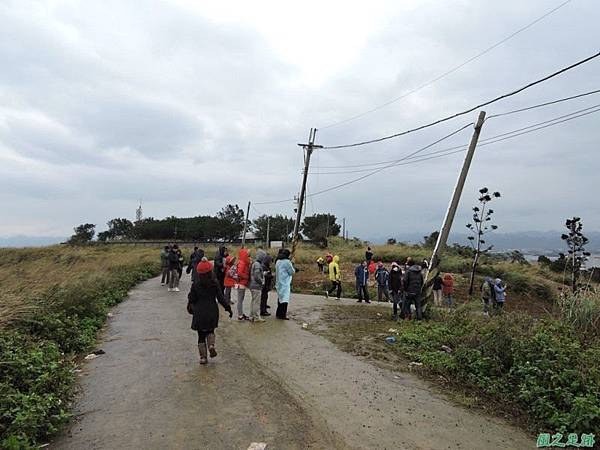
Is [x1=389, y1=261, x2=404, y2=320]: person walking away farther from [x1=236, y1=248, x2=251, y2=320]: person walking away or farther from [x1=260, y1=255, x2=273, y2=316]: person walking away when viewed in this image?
[x1=236, y1=248, x2=251, y2=320]: person walking away

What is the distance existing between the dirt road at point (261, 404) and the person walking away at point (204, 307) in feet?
1.06

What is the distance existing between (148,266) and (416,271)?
19.2m

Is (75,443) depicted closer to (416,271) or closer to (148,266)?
(416,271)

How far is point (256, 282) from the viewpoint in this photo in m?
10.6

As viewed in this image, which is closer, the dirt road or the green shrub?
the dirt road

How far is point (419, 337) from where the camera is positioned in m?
9.29

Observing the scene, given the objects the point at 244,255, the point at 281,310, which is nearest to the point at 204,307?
the point at 244,255

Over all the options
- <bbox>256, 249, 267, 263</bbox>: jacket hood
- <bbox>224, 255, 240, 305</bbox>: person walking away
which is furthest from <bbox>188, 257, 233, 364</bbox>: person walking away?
<bbox>224, 255, 240, 305</bbox>: person walking away

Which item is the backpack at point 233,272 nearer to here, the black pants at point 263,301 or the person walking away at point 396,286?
the black pants at point 263,301

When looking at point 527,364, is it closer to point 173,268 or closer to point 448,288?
point 448,288

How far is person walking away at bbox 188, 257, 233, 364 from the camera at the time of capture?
7203mm

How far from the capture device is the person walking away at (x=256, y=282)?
10609mm

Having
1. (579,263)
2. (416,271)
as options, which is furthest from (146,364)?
(579,263)

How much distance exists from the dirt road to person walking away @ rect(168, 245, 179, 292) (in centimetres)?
826
